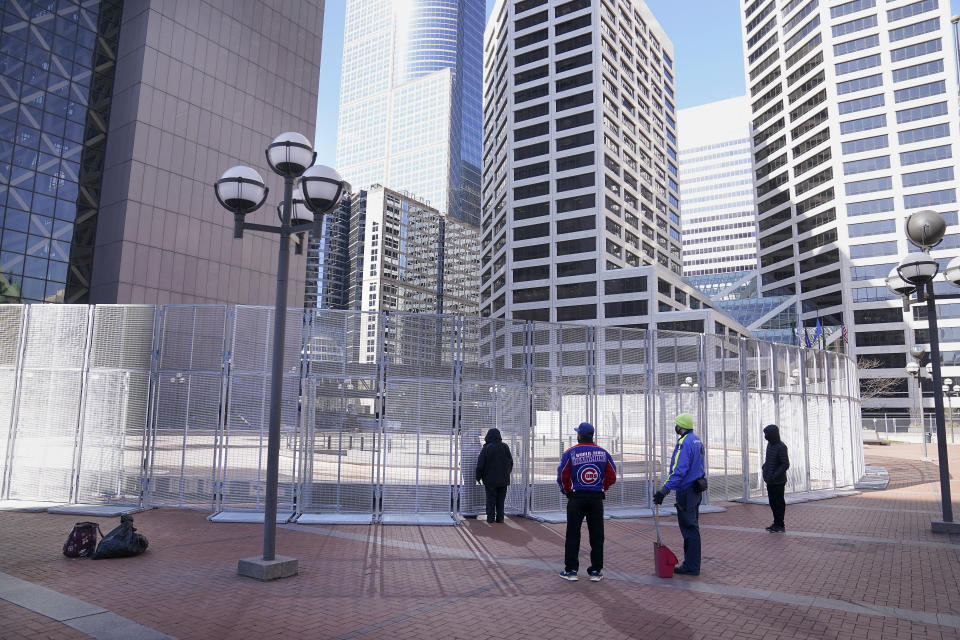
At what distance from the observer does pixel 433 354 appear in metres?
12.7

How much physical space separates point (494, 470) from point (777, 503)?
5120 millimetres

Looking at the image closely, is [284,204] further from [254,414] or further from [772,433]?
[772,433]

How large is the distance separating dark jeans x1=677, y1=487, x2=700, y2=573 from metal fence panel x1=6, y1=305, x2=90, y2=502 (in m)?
11.6

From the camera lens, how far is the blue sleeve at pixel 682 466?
26.9ft

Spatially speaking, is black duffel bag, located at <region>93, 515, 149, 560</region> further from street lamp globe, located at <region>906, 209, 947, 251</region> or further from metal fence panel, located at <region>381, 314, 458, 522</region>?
street lamp globe, located at <region>906, 209, 947, 251</region>

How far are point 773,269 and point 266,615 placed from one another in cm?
9988

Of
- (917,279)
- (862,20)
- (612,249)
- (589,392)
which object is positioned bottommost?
(589,392)

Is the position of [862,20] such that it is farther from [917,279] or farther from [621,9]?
[917,279]

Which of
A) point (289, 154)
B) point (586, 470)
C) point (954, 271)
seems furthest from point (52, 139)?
point (954, 271)

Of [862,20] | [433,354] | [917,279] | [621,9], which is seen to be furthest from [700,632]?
[862,20]

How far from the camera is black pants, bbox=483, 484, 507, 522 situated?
468 inches

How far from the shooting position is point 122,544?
27.2 feet

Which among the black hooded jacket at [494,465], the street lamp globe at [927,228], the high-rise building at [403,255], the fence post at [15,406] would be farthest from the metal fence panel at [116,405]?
the high-rise building at [403,255]

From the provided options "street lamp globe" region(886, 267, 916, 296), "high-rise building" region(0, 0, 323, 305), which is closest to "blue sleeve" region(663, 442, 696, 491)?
"street lamp globe" region(886, 267, 916, 296)
